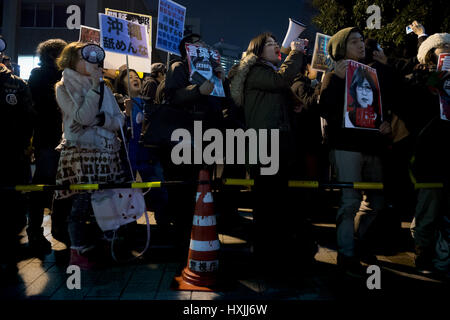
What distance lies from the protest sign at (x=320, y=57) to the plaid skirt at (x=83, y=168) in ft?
11.8

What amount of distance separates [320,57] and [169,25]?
2.40 metres

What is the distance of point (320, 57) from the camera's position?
609 centimetres

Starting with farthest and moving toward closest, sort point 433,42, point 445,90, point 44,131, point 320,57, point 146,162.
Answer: point 320,57, point 146,162, point 44,131, point 433,42, point 445,90

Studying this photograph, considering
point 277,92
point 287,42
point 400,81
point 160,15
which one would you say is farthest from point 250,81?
point 160,15

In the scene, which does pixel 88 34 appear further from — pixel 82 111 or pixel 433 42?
pixel 433 42

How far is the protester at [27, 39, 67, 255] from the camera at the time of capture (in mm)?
Result: 4517

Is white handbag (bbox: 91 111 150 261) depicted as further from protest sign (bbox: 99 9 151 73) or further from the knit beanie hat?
the knit beanie hat

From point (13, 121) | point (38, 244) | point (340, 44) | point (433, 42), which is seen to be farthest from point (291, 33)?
point (38, 244)

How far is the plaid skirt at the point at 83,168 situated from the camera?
3.87 metres

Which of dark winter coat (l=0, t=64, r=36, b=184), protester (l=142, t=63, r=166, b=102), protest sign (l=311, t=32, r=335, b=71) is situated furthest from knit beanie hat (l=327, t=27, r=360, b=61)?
dark winter coat (l=0, t=64, r=36, b=184)

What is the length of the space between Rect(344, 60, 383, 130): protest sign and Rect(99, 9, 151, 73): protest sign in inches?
111

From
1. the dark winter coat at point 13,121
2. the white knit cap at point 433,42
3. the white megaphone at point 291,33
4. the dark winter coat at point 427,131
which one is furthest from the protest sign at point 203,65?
the white knit cap at point 433,42

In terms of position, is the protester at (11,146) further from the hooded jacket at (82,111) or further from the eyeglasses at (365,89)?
the eyeglasses at (365,89)
